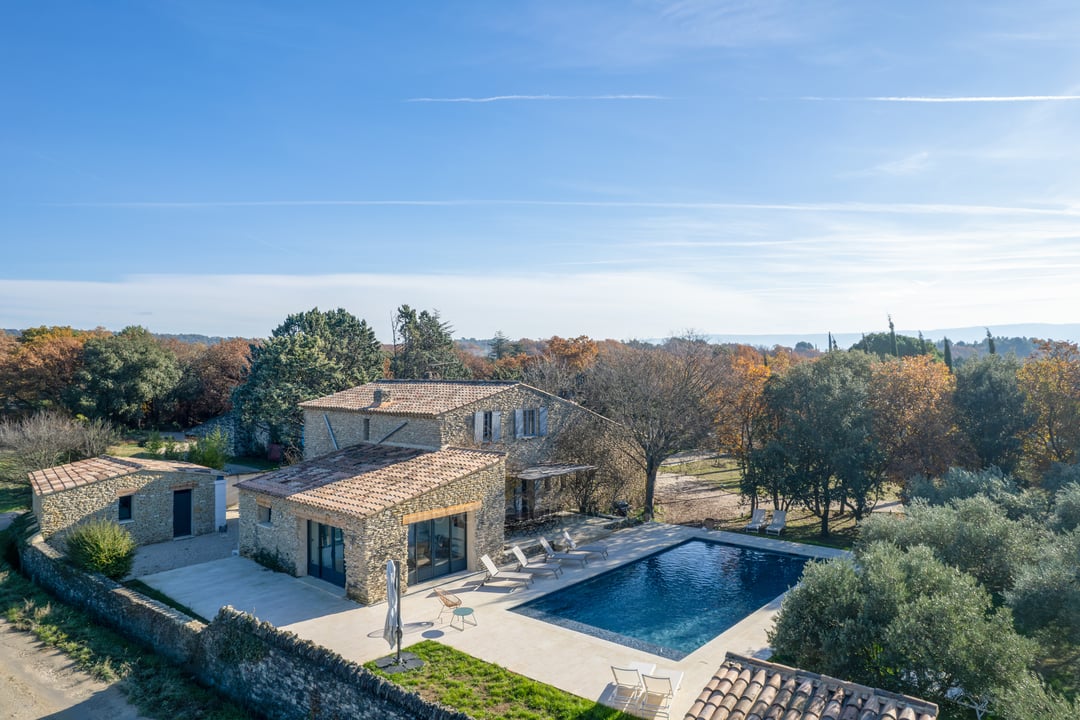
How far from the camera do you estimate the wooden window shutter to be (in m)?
24.9

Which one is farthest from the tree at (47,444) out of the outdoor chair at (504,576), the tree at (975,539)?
the tree at (975,539)

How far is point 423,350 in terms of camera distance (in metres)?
58.6

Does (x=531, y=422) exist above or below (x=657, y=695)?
above

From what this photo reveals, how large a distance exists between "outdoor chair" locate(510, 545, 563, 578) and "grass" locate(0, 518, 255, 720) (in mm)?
9485

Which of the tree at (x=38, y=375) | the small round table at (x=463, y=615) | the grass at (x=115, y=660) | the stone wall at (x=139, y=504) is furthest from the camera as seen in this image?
the tree at (x=38, y=375)

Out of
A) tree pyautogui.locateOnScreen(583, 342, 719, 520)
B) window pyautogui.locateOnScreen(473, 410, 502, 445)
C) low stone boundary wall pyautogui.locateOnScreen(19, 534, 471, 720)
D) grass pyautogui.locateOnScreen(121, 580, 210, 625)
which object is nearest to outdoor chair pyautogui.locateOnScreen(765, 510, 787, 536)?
tree pyautogui.locateOnScreen(583, 342, 719, 520)

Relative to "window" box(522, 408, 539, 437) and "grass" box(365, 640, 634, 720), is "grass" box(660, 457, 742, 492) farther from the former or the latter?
"grass" box(365, 640, 634, 720)

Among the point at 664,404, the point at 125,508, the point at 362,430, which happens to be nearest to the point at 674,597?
the point at 664,404

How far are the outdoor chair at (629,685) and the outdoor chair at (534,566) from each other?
754 centimetres

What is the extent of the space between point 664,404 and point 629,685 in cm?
1786

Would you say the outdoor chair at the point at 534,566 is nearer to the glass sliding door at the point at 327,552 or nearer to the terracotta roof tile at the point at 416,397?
the glass sliding door at the point at 327,552

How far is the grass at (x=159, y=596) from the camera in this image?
17.1m

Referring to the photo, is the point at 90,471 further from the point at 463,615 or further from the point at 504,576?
the point at 463,615

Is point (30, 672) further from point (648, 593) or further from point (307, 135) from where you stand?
point (307, 135)
